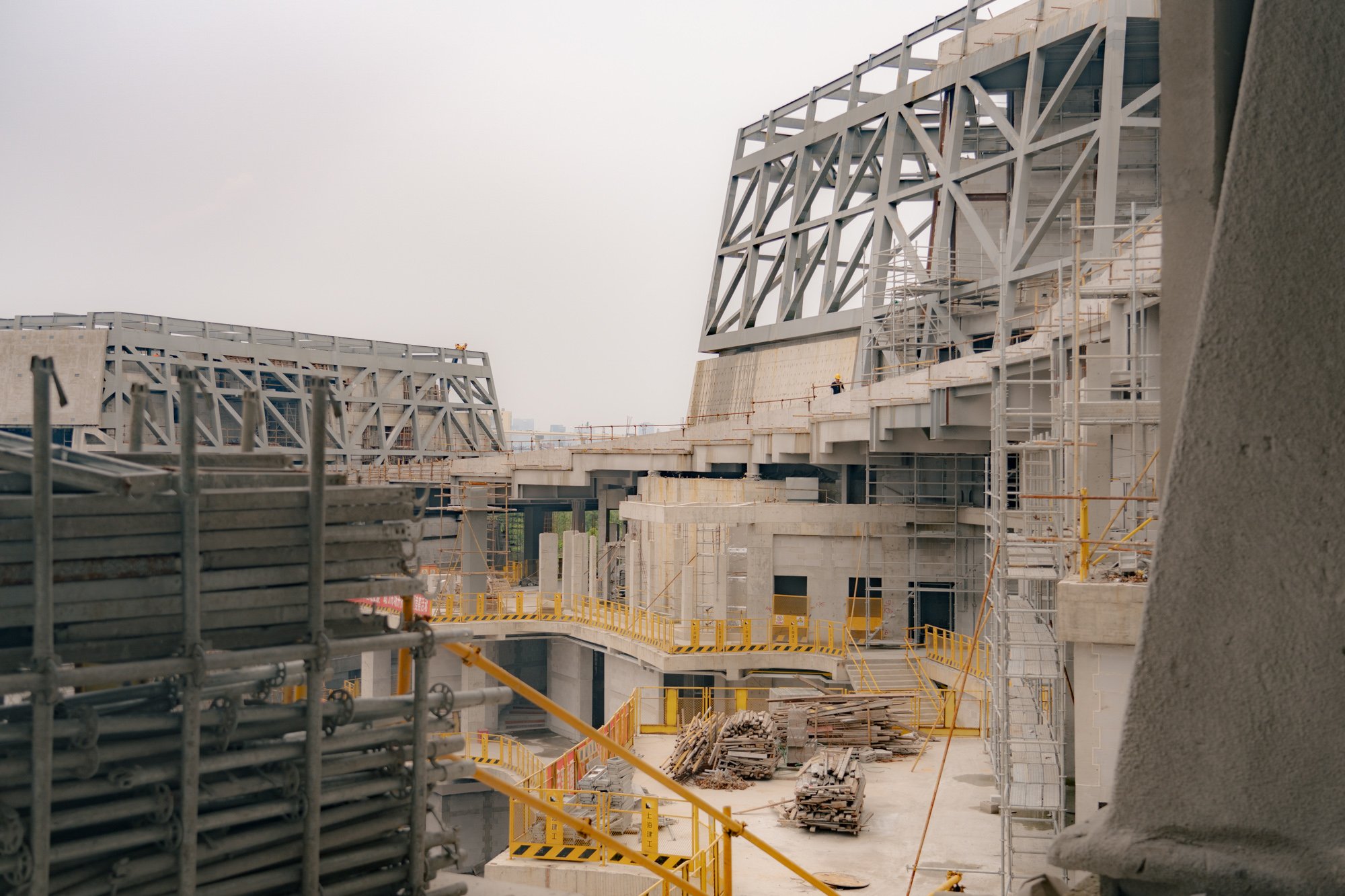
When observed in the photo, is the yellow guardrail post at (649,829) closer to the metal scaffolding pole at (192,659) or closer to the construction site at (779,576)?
the construction site at (779,576)

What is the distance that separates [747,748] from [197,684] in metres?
20.6

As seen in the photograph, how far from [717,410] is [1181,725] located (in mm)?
49070

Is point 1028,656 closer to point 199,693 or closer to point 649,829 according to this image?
point 649,829

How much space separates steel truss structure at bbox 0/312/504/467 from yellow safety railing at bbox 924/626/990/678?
25500 mm

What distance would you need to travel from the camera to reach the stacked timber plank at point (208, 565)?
450 centimetres

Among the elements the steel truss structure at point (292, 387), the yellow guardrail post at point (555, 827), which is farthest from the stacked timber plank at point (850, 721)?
the steel truss structure at point (292, 387)

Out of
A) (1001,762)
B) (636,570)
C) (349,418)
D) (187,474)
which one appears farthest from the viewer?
(349,418)

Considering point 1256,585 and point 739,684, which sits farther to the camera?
point 739,684

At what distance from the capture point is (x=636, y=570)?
37.0 m

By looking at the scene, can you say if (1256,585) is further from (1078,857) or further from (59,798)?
Result: (59,798)

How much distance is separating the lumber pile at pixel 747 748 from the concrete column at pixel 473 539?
949 inches

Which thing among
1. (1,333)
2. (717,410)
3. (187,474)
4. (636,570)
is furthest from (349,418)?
(187,474)

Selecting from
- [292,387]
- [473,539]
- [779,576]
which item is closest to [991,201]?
[779,576]

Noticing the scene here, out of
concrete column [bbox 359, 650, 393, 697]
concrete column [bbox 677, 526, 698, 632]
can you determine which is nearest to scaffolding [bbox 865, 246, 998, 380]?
concrete column [bbox 677, 526, 698, 632]
